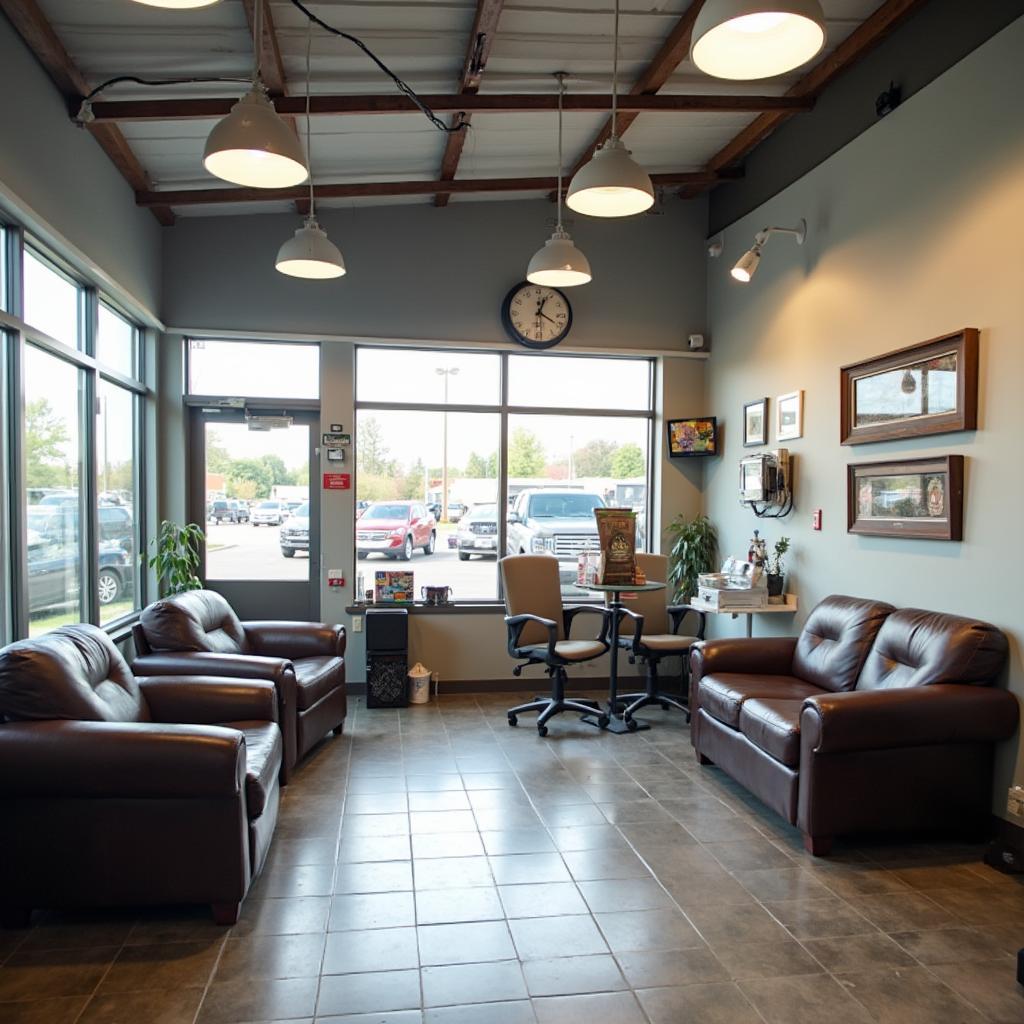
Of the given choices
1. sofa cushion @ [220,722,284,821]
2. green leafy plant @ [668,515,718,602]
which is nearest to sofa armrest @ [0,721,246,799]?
sofa cushion @ [220,722,284,821]

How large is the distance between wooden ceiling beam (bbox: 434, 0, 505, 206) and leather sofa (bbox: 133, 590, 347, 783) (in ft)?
10.5

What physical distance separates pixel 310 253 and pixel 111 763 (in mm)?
2807

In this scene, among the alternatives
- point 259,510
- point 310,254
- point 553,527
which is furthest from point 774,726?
point 259,510

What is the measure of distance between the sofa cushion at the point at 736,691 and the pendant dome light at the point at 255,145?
3.14m

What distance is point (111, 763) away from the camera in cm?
253

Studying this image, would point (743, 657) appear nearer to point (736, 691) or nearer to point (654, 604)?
point (736, 691)

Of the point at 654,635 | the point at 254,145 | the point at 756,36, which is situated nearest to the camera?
the point at 756,36

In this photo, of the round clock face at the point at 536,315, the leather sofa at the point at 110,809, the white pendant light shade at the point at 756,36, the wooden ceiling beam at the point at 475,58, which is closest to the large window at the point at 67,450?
the leather sofa at the point at 110,809

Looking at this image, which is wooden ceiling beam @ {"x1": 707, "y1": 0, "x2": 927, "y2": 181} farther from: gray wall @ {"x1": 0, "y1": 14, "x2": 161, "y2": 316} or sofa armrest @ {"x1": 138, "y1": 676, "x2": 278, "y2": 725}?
sofa armrest @ {"x1": 138, "y1": 676, "x2": 278, "y2": 725}

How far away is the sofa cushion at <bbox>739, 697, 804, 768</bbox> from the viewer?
3.33 metres

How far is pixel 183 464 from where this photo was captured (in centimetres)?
575

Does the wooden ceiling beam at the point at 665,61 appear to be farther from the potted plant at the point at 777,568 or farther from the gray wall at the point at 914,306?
the potted plant at the point at 777,568

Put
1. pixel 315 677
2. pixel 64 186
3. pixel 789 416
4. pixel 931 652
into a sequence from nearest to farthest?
pixel 931 652 < pixel 64 186 < pixel 315 677 < pixel 789 416

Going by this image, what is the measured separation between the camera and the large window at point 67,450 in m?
3.49
